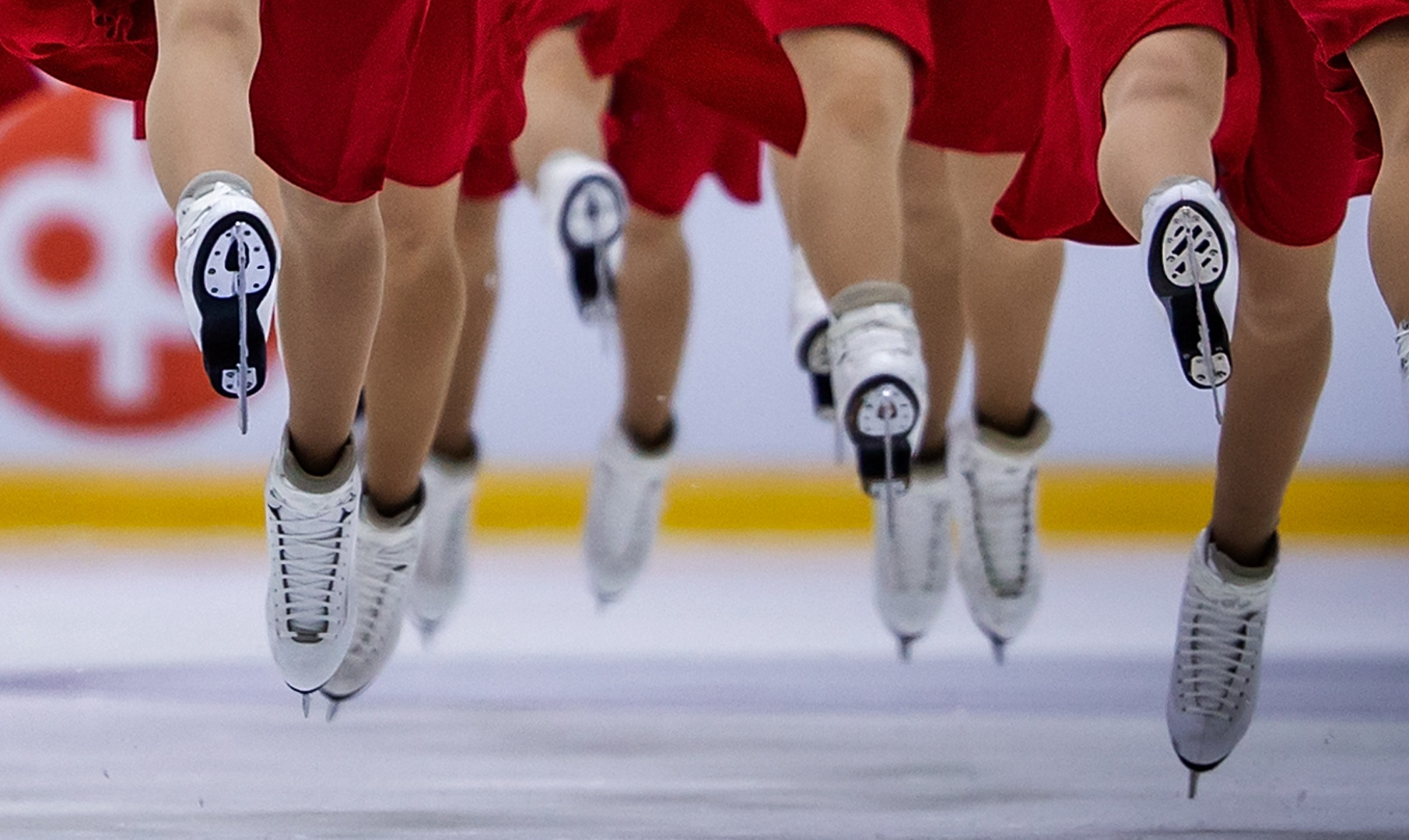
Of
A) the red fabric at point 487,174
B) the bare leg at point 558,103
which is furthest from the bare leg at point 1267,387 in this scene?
the red fabric at point 487,174

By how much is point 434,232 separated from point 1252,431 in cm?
97

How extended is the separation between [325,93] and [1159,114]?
80cm

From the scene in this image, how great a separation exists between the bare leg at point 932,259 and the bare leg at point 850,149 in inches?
32.2

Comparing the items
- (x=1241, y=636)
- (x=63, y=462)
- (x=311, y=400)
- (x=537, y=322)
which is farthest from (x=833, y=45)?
(x=63, y=462)

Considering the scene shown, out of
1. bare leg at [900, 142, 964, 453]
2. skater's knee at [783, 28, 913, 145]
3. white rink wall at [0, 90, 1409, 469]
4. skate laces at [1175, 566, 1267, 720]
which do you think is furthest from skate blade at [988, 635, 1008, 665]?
white rink wall at [0, 90, 1409, 469]

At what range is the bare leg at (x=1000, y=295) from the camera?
2773 millimetres

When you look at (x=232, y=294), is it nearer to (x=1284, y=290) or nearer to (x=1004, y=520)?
(x=1284, y=290)

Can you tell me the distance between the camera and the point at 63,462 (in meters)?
4.77

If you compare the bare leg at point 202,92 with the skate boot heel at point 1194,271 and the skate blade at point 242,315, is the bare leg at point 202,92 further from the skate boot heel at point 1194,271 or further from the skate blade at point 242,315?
the skate boot heel at point 1194,271

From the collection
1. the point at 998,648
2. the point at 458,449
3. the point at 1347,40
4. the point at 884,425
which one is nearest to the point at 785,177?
the point at 458,449

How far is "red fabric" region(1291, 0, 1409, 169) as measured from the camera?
1.72 metres

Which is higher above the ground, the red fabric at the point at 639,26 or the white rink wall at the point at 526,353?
the red fabric at the point at 639,26

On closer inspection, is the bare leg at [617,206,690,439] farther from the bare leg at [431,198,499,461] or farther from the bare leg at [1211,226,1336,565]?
the bare leg at [1211,226,1336,565]

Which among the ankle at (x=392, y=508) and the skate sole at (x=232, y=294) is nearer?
the skate sole at (x=232, y=294)
